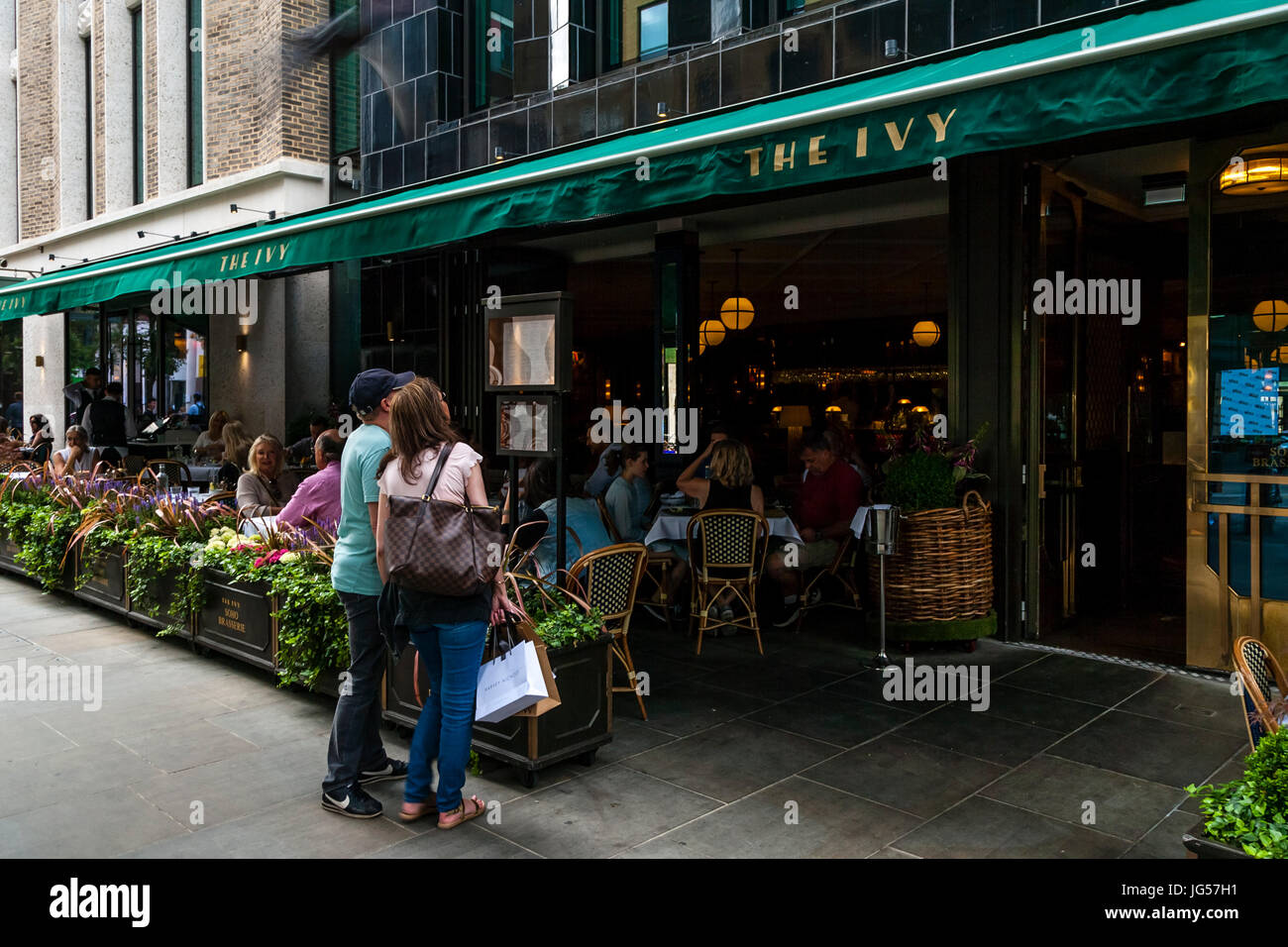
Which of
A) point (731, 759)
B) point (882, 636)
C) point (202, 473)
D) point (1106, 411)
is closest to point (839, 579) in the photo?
point (882, 636)

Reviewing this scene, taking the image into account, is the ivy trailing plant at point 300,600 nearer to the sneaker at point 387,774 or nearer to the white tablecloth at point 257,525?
the white tablecloth at point 257,525

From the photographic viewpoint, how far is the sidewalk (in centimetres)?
377

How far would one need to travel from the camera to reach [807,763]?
15.0 ft

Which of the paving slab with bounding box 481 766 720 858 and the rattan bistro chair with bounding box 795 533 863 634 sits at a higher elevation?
the rattan bistro chair with bounding box 795 533 863 634

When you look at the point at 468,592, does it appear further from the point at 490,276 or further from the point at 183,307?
the point at 183,307

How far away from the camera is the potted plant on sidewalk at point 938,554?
21.1 feet

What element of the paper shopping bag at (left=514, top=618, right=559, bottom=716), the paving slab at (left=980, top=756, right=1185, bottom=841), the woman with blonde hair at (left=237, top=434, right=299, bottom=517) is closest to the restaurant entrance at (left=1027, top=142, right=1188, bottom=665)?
the paving slab at (left=980, top=756, right=1185, bottom=841)

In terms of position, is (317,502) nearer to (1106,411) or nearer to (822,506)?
(822,506)

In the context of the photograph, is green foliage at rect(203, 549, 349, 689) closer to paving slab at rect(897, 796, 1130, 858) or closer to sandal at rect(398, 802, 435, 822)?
sandal at rect(398, 802, 435, 822)

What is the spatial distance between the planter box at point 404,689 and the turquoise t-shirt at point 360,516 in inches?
29.7

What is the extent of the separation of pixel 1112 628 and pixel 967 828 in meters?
4.11

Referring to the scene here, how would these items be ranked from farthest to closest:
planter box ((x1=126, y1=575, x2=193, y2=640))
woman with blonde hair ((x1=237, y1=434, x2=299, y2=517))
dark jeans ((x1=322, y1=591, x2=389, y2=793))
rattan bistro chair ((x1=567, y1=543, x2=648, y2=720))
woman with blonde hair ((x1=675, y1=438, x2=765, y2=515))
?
woman with blonde hair ((x1=675, y1=438, x2=765, y2=515)) < woman with blonde hair ((x1=237, y1=434, x2=299, y2=517)) < planter box ((x1=126, y1=575, x2=193, y2=640)) < rattan bistro chair ((x1=567, y1=543, x2=648, y2=720)) < dark jeans ((x1=322, y1=591, x2=389, y2=793))

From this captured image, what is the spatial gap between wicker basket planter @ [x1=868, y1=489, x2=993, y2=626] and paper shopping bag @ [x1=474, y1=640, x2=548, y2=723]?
3404mm

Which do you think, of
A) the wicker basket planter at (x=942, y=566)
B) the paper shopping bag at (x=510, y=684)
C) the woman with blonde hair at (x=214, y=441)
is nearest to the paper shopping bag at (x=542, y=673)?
the paper shopping bag at (x=510, y=684)
